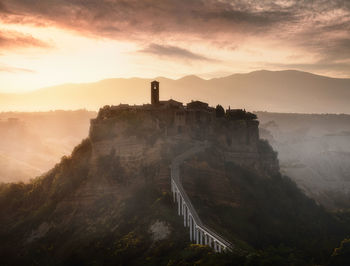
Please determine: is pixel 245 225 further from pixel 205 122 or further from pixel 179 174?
pixel 205 122

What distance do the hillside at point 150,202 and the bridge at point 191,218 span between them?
101cm

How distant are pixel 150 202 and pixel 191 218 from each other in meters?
10.5

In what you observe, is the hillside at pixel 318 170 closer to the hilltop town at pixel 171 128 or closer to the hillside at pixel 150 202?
the hillside at pixel 150 202

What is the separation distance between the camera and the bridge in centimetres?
4658

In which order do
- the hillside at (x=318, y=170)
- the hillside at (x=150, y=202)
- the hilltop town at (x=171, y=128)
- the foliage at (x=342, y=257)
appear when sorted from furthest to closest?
the hillside at (x=318, y=170)
the hilltop town at (x=171, y=128)
the hillside at (x=150, y=202)
the foliage at (x=342, y=257)

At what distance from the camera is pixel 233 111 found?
83312 millimetres

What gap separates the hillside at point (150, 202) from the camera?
2260 inches

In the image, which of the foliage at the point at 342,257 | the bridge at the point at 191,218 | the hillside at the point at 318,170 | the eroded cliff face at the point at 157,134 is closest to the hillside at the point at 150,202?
the eroded cliff face at the point at 157,134

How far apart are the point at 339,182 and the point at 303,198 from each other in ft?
219

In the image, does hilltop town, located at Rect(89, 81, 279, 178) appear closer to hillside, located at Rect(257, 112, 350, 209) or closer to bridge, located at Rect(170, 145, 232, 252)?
bridge, located at Rect(170, 145, 232, 252)

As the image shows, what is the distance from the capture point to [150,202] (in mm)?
61812

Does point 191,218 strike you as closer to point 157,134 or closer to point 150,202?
point 150,202

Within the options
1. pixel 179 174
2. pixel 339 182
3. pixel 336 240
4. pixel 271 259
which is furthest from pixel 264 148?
pixel 339 182

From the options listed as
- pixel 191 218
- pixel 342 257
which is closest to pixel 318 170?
pixel 342 257
